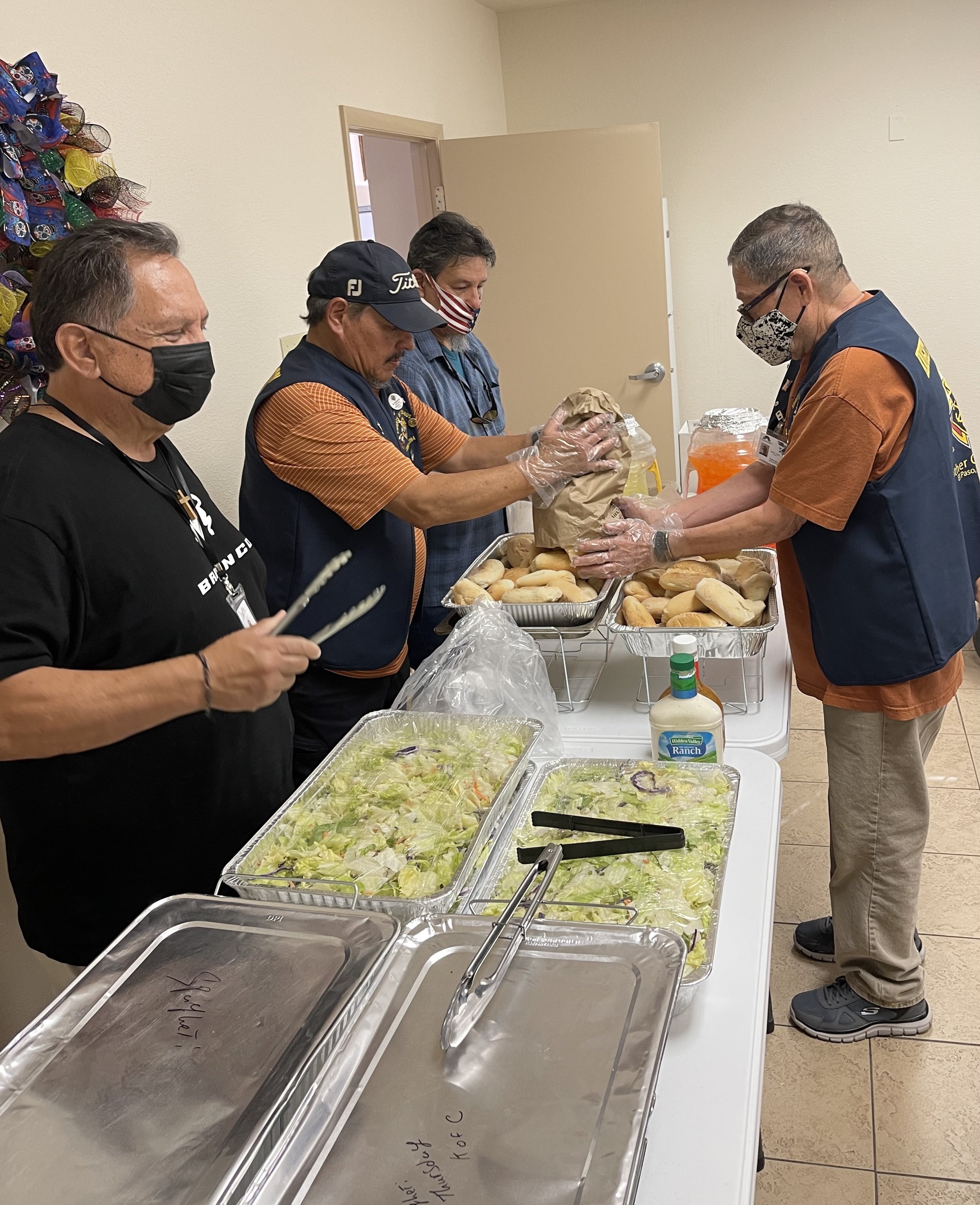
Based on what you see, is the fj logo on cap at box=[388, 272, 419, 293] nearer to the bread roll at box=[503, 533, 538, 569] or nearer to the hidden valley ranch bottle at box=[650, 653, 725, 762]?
the bread roll at box=[503, 533, 538, 569]

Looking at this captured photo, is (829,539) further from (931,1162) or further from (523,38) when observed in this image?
(523,38)

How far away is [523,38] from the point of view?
5023 mm

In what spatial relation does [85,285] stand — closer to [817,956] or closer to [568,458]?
[568,458]

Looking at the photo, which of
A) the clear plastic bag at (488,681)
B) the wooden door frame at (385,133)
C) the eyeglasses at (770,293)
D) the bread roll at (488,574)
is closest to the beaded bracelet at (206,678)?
the clear plastic bag at (488,681)

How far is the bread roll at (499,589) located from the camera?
73.7 inches

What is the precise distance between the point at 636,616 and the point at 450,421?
3.57 feet

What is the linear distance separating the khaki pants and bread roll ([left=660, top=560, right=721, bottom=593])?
0.38m

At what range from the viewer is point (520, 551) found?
207 centimetres

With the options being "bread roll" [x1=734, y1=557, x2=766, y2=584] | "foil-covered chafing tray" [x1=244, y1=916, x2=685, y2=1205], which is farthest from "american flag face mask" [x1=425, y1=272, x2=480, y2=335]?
"foil-covered chafing tray" [x1=244, y1=916, x2=685, y2=1205]

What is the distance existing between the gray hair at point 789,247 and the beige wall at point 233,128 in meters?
1.35

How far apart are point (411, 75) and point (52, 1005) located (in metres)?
3.82

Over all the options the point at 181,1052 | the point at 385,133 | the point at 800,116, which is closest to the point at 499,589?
the point at 181,1052

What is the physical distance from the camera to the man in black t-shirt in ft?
3.73

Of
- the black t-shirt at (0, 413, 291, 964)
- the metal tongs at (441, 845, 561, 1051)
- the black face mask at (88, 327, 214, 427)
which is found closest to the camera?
the metal tongs at (441, 845, 561, 1051)
